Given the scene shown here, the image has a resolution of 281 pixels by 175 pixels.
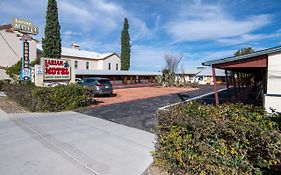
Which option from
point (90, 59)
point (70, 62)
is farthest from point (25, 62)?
point (90, 59)

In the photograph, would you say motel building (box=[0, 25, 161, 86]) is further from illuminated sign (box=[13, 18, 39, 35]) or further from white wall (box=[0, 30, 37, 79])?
illuminated sign (box=[13, 18, 39, 35])

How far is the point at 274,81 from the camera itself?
772 cm

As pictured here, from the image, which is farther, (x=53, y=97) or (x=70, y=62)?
(x=70, y=62)

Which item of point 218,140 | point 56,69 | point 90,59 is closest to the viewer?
point 218,140

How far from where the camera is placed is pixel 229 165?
2951 millimetres

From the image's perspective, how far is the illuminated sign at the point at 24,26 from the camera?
1764cm

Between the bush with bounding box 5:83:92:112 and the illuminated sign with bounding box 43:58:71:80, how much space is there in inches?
50.1

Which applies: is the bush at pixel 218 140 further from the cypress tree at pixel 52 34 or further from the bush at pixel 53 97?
the cypress tree at pixel 52 34

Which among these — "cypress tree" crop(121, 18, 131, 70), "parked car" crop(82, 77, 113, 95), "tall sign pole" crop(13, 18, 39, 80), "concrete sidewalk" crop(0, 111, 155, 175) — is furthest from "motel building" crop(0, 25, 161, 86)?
"concrete sidewalk" crop(0, 111, 155, 175)

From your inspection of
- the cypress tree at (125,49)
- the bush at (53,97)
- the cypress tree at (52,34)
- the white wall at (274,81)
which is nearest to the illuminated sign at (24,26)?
the cypress tree at (52,34)

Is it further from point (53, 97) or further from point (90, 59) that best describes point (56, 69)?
point (90, 59)

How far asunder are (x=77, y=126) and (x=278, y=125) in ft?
21.3

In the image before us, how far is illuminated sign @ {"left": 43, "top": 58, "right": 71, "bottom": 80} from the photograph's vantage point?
41.1 feet

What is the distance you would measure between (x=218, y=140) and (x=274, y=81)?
20.5 feet
